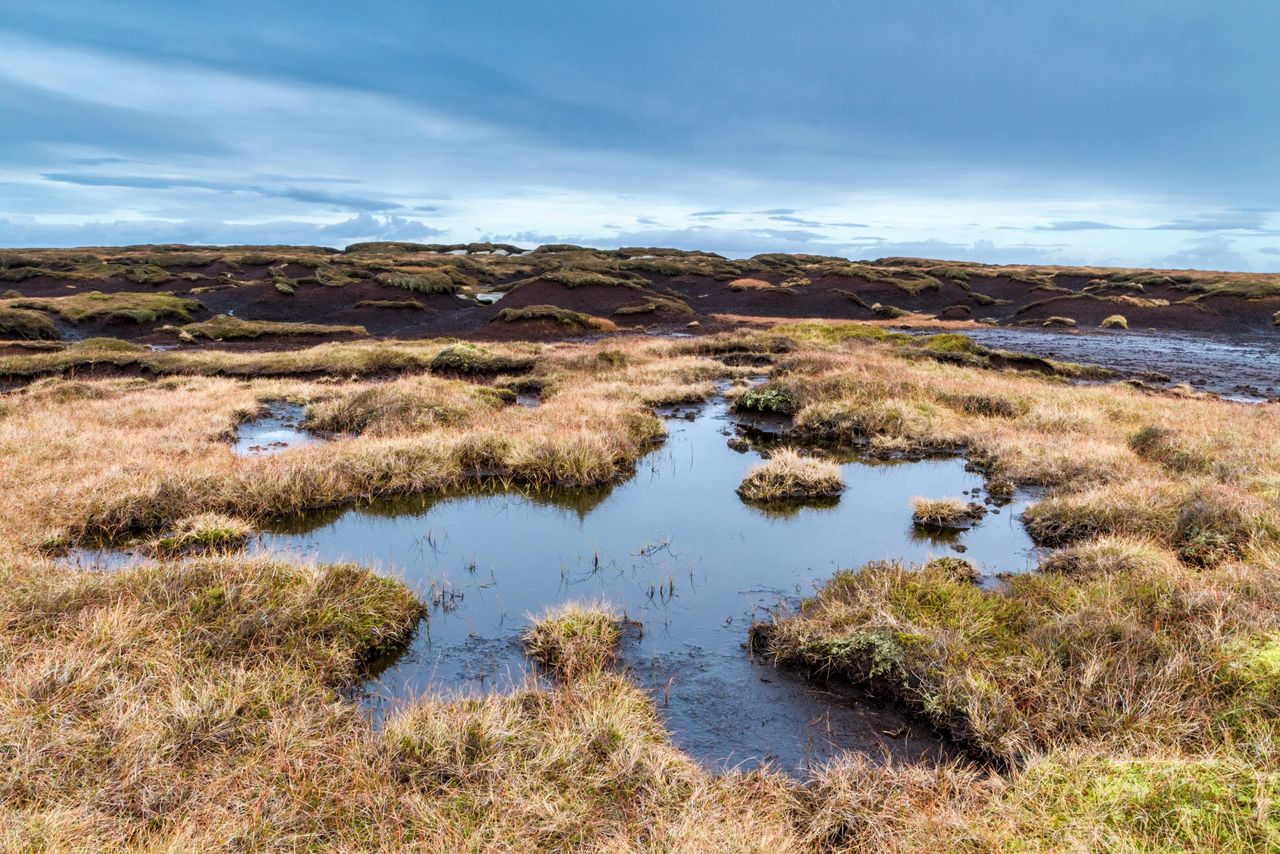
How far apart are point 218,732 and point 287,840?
1407 millimetres

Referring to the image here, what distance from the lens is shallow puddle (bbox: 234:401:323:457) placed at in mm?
14969

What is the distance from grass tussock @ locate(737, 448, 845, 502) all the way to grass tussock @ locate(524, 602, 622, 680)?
17.0 ft

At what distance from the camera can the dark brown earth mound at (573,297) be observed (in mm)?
41531

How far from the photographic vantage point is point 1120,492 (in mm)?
10625

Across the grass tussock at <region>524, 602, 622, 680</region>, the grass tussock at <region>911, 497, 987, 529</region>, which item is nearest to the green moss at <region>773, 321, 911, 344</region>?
the grass tussock at <region>911, 497, 987, 529</region>

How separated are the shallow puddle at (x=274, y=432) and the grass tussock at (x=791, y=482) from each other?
9.56 m

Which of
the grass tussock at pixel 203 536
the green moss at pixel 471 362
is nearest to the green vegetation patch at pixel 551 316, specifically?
the green moss at pixel 471 362

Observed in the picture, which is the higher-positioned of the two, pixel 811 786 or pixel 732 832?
pixel 732 832

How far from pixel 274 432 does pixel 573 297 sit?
101 feet

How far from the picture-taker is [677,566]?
945 centimetres

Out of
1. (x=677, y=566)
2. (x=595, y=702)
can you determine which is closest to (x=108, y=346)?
(x=677, y=566)

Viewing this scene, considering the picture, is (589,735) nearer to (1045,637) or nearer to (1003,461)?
(1045,637)

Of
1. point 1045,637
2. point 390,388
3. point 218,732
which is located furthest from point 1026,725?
point 390,388

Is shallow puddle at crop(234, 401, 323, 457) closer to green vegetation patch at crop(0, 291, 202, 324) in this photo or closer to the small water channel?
the small water channel
